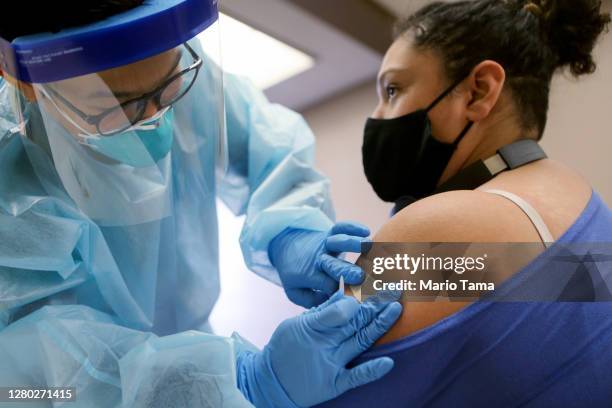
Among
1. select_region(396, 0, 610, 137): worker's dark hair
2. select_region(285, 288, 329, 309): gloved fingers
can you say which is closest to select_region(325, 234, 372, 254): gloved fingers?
select_region(285, 288, 329, 309): gloved fingers

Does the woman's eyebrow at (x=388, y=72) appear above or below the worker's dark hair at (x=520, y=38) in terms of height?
below

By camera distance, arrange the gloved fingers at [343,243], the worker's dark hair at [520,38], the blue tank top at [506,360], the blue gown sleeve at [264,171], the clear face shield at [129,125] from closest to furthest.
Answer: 1. the blue tank top at [506,360]
2. the clear face shield at [129,125]
3. the gloved fingers at [343,243]
4. the worker's dark hair at [520,38]
5. the blue gown sleeve at [264,171]

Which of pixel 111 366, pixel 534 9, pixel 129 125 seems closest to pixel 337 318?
pixel 111 366

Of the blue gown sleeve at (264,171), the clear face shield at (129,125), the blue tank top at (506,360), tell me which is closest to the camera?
the blue tank top at (506,360)

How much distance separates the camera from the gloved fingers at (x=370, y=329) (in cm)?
76

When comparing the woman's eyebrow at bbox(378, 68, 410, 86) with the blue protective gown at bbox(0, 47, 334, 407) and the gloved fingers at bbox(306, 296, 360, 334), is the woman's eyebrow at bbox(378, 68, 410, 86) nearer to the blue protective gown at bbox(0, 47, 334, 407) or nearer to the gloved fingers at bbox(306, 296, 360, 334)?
the blue protective gown at bbox(0, 47, 334, 407)

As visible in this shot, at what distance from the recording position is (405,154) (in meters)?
1.17

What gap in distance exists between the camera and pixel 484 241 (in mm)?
759

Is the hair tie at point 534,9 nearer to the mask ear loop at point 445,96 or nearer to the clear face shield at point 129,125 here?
the mask ear loop at point 445,96

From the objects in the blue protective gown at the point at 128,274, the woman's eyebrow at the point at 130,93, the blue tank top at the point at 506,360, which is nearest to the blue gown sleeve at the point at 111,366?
the blue protective gown at the point at 128,274

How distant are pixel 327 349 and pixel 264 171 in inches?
29.6

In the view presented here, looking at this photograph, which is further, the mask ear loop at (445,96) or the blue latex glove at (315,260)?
the mask ear loop at (445,96)

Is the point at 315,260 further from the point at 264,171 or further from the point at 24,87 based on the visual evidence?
the point at 24,87

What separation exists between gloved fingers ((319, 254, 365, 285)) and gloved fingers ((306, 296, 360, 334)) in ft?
0.25
